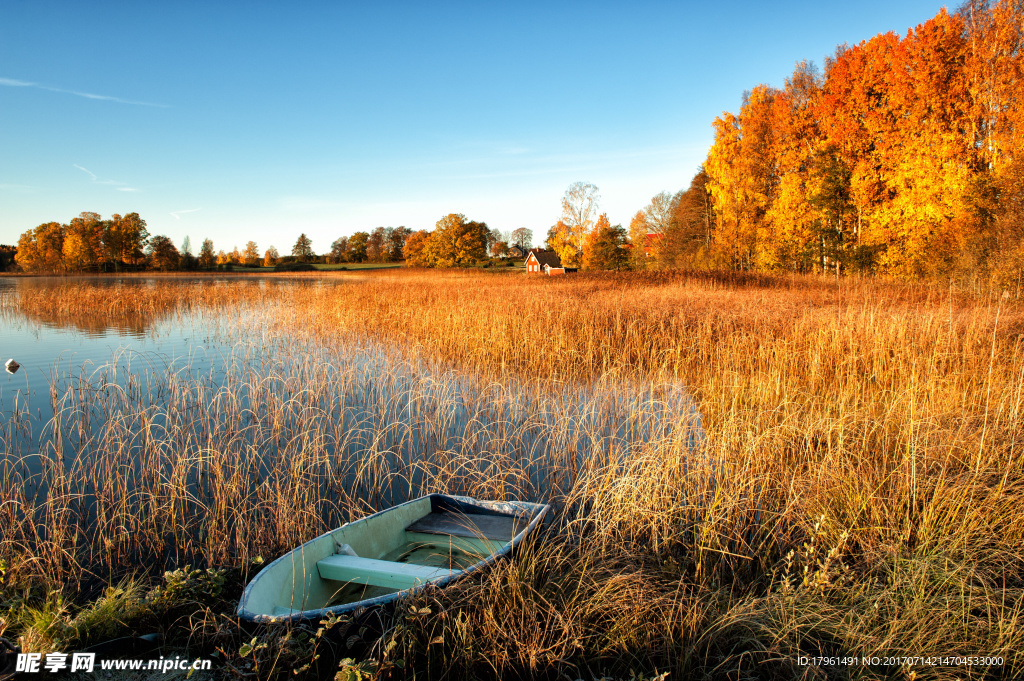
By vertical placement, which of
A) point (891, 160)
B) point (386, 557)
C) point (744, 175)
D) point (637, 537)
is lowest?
point (386, 557)

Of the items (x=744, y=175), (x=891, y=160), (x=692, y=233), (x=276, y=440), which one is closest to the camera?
(x=276, y=440)

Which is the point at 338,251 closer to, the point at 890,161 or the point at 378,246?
the point at 378,246

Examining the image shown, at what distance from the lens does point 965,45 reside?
15070mm

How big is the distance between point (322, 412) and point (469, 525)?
9.73 feet

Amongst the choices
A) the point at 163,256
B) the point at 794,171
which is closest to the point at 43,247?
the point at 163,256

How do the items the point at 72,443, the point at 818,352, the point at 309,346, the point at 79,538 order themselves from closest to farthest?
the point at 79,538
the point at 72,443
the point at 818,352
the point at 309,346

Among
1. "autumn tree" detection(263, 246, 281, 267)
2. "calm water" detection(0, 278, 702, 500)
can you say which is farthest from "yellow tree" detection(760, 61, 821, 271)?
"autumn tree" detection(263, 246, 281, 267)

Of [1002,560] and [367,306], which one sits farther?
[367,306]

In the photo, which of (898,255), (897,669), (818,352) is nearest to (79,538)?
(897,669)

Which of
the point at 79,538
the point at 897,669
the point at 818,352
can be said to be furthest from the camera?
the point at 818,352

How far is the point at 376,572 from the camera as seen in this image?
108 inches

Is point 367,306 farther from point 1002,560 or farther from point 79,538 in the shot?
point 1002,560

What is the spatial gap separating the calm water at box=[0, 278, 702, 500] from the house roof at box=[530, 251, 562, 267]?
4776cm

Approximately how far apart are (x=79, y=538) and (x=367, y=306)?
12456 mm
